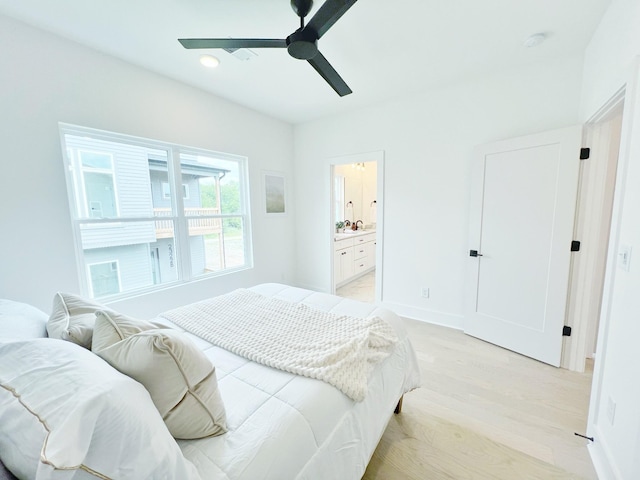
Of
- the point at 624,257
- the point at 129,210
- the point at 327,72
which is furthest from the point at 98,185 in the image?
the point at 624,257

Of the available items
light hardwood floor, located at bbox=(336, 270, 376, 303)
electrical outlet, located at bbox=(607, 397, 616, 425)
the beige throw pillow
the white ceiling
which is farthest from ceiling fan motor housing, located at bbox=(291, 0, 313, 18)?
light hardwood floor, located at bbox=(336, 270, 376, 303)

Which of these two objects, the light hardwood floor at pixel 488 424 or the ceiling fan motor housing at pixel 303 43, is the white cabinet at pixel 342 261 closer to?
the light hardwood floor at pixel 488 424

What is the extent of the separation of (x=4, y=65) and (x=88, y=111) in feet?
1.49

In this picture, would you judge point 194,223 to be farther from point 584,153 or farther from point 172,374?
point 584,153

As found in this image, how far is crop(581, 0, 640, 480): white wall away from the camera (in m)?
1.15

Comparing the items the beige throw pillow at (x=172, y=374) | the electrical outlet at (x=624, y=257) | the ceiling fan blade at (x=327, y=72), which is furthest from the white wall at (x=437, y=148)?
the beige throw pillow at (x=172, y=374)

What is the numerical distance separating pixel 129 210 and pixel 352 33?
246cm

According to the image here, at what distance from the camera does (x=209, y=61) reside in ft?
7.34

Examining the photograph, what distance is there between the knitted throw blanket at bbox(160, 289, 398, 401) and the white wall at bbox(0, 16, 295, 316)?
3.65 ft

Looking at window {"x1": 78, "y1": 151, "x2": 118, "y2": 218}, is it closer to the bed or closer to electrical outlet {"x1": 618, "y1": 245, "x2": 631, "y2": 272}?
the bed

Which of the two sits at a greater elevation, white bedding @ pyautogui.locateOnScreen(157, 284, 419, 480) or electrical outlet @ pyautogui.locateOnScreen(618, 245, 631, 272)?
electrical outlet @ pyautogui.locateOnScreen(618, 245, 631, 272)

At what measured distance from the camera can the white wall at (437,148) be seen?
92.0 inches

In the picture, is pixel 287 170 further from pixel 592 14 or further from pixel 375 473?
pixel 375 473

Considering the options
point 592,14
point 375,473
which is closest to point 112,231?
point 375,473
